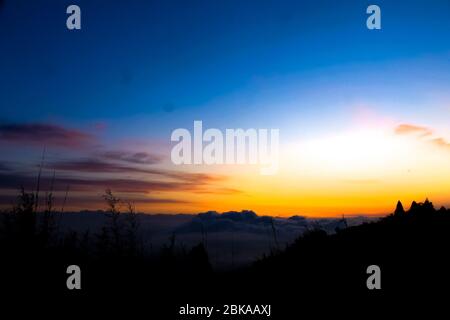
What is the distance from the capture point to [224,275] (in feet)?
36.7

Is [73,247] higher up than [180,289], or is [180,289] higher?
[73,247]

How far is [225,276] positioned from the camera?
1100 centimetres

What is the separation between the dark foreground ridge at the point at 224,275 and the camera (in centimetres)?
731

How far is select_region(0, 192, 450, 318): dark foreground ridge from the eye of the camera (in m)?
7.31

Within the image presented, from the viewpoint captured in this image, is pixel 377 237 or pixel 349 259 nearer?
Answer: pixel 349 259
